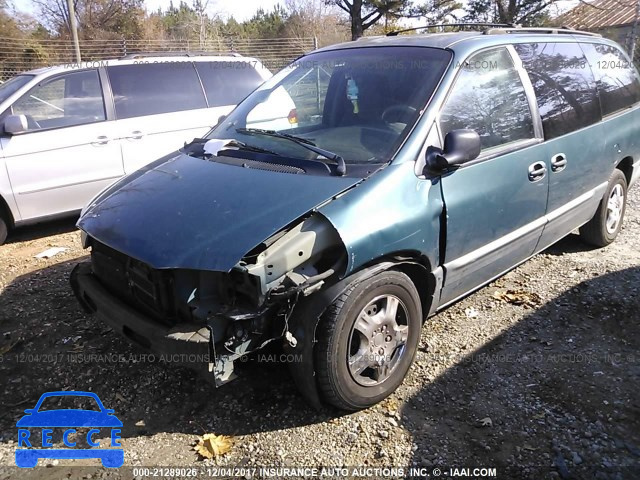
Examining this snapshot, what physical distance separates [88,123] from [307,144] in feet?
12.0

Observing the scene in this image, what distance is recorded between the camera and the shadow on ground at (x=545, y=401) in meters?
2.46

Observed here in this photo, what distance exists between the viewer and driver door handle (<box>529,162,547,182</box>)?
11.2 feet

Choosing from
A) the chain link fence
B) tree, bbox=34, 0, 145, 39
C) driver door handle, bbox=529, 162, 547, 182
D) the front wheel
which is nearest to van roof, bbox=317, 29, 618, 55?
driver door handle, bbox=529, 162, 547, 182

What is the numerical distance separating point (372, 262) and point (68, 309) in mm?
2604

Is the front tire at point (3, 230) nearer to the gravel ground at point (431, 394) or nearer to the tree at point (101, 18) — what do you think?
the gravel ground at point (431, 394)

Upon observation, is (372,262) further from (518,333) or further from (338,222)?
(518,333)

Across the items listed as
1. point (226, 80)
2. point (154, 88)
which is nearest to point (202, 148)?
point (154, 88)

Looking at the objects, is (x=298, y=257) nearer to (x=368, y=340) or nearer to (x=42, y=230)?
(x=368, y=340)

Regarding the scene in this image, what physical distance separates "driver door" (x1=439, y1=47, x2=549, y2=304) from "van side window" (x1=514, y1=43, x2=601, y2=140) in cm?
16

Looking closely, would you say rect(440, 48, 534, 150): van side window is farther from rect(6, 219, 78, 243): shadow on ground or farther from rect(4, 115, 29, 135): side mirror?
rect(6, 219, 78, 243): shadow on ground

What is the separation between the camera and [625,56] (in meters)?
4.96

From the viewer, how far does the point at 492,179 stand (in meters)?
3.15

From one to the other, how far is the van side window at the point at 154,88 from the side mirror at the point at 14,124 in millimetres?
996

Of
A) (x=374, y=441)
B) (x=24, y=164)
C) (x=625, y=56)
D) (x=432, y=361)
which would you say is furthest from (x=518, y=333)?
(x=24, y=164)
